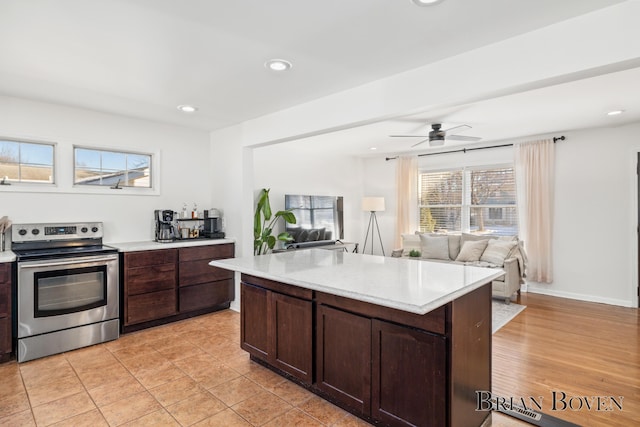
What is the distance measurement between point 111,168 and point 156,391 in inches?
108

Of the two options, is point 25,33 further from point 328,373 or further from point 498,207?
point 498,207

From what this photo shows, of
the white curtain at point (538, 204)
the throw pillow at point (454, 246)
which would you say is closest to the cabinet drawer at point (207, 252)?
the throw pillow at point (454, 246)

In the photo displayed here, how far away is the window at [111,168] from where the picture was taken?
3.92 metres

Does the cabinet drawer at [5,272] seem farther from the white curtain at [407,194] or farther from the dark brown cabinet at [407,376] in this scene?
the white curtain at [407,194]

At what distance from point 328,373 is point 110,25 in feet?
8.25

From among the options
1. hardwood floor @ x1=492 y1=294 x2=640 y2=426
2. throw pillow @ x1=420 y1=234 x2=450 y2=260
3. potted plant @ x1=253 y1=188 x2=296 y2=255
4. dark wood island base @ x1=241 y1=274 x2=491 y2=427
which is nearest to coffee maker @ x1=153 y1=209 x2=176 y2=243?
potted plant @ x1=253 y1=188 x2=296 y2=255

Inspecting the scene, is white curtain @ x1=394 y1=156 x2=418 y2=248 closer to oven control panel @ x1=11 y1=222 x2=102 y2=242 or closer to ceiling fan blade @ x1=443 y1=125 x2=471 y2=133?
ceiling fan blade @ x1=443 y1=125 x2=471 y2=133

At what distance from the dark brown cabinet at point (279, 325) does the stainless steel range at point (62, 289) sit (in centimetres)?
159

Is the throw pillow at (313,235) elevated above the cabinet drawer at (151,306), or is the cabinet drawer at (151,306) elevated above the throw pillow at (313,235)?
the throw pillow at (313,235)

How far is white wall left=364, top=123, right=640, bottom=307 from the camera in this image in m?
4.66

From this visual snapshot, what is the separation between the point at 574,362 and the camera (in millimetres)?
3016

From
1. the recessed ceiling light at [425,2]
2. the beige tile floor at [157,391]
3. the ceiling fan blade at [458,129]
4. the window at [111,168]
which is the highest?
the ceiling fan blade at [458,129]

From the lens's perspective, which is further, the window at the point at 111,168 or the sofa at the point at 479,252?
the sofa at the point at 479,252

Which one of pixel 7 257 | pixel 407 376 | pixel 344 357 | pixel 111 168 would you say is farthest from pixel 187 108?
pixel 407 376
